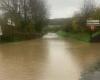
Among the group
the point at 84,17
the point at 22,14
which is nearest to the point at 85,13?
the point at 84,17

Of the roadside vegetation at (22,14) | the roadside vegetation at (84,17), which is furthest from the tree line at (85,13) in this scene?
the roadside vegetation at (22,14)

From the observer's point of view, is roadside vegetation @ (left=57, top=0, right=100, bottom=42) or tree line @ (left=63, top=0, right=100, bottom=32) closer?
roadside vegetation @ (left=57, top=0, right=100, bottom=42)

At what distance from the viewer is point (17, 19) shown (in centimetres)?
5675

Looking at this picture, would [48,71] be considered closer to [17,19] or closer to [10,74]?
[10,74]

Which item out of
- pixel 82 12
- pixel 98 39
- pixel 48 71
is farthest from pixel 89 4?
pixel 48 71

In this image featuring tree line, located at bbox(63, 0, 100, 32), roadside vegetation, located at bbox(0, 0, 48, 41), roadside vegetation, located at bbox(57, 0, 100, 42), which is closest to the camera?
roadside vegetation, located at bbox(57, 0, 100, 42)

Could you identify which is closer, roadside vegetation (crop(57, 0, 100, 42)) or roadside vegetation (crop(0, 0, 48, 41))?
roadside vegetation (crop(57, 0, 100, 42))

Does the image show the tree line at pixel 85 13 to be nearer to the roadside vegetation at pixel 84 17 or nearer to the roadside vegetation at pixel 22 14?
the roadside vegetation at pixel 84 17

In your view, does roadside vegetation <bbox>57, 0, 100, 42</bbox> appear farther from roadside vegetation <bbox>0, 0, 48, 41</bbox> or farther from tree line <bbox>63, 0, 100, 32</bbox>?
roadside vegetation <bbox>0, 0, 48, 41</bbox>

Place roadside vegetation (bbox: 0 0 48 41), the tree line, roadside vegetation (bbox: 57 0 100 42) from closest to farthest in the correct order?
roadside vegetation (bbox: 57 0 100 42)
the tree line
roadside vegetation (bbox: 0 0 48 41)

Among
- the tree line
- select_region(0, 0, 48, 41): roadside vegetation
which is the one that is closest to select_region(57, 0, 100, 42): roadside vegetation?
the tree line

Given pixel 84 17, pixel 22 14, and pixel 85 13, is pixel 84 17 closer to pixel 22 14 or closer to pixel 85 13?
pixel 85 13

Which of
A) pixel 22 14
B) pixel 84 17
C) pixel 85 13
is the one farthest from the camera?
pixel 22 14

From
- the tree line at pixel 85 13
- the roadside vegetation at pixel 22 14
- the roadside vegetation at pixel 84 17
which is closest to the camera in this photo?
the roadside vegetation at pixel 84 17
